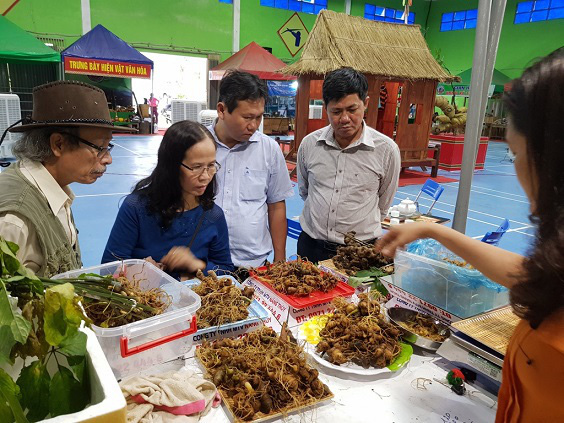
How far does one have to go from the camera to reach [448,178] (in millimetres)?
10812

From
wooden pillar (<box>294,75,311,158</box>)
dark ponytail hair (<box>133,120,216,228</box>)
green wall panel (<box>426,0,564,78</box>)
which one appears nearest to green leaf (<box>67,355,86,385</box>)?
dark ponytail hair (<box>133,120,216,228</box>)

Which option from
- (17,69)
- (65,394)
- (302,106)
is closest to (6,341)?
(65,394)

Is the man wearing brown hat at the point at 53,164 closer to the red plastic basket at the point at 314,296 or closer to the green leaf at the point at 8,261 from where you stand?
the green leaf at the point at 8,261

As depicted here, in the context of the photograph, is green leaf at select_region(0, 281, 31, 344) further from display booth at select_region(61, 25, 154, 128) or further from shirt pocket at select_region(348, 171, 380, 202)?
display booth at select_region(61, 25, 154, 128)

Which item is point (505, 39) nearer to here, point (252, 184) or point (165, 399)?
point (252, 184)

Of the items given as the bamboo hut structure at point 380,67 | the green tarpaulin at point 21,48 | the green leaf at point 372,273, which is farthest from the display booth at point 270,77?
the green leaf at point 372,273

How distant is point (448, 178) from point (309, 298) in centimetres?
1004

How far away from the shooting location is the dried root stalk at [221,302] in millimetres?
1608

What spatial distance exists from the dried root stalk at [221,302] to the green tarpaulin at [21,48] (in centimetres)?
1108

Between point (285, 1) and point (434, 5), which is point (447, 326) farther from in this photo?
point (434, 5)

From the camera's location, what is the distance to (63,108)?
1.58m

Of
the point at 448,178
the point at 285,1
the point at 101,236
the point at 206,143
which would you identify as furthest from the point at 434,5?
the point at 206,143

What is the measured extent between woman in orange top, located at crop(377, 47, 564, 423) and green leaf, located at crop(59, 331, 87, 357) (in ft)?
3.06

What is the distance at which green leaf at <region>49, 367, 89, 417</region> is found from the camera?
689 millimetres
